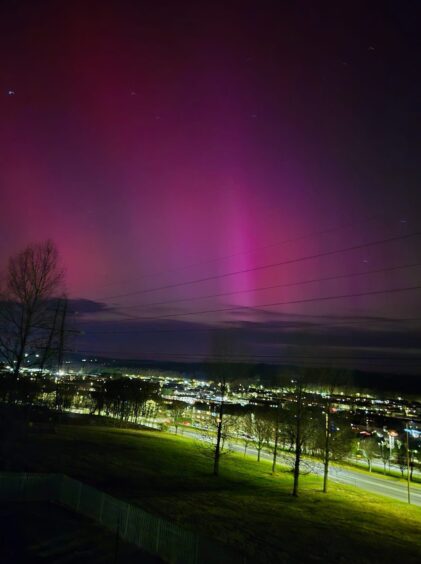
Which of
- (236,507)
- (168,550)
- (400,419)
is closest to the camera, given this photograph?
(168,550)

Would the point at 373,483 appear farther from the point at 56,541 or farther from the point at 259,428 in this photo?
the point at 56,541

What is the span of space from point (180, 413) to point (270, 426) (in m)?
40.7

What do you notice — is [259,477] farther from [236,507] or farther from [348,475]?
[348,475]

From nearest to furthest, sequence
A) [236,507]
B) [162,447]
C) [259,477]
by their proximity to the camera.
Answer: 1. [236,507]
2. [259,477]
3. [162,447]

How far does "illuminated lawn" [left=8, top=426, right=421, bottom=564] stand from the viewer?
18256 mm

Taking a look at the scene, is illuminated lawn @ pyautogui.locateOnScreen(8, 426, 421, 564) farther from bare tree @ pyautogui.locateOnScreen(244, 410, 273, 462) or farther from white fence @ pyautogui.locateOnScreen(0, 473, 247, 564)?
bare tree @ pyautogui.locateOnScreen(244, 410, 273, 462)

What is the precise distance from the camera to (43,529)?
1517 cm

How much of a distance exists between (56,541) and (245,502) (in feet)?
48.3

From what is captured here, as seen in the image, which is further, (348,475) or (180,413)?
(180,413)

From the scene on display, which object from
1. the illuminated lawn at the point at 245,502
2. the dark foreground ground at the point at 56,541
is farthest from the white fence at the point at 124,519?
the illuminated lawn at the point at 245,502

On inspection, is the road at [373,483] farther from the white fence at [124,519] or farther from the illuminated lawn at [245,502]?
the white fence at [124,519]

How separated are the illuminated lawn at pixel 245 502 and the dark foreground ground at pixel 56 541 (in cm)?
488

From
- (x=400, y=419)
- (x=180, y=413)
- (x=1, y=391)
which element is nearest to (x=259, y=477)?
(x=1, y=391)

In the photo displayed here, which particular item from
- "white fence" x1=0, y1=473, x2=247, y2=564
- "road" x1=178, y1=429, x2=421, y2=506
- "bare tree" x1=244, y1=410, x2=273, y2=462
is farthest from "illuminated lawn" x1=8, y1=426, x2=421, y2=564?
"bare tree" x1=244, y1=410, x2=273, y2=462
